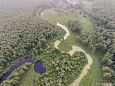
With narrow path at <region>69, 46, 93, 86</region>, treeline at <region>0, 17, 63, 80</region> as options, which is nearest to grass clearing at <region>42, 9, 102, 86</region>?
narrow path at <region>69, 46, 93, 86</region>

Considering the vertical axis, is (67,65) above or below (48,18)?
below

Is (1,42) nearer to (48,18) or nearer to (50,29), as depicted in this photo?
(50,29)

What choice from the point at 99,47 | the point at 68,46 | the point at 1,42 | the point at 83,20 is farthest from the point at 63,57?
the point at 83,20

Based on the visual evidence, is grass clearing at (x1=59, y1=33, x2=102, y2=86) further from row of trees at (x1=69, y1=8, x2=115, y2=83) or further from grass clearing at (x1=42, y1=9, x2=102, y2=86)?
row of trees at (x1=69, y1=8, x2=115, y2=83)

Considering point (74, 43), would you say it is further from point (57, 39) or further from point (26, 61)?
point (26, 61)

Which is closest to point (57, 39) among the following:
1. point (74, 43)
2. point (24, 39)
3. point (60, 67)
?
point (74, 43)
